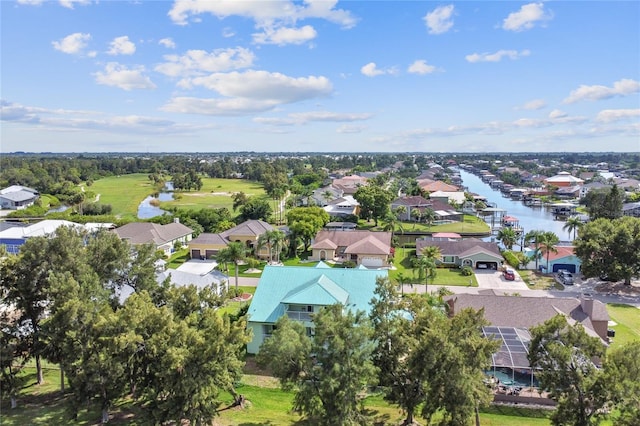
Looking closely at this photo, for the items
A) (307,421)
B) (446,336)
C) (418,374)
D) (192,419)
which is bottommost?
(307,421)

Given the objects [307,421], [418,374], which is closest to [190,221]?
[307,421]

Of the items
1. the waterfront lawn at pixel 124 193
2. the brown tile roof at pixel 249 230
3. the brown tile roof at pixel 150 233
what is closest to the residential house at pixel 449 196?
the brown tile roof at pixel 249 230

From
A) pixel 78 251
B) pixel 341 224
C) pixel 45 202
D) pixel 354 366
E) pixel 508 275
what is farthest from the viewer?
pixel 45 202

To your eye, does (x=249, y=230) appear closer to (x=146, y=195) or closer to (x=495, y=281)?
(x=495, y=281)

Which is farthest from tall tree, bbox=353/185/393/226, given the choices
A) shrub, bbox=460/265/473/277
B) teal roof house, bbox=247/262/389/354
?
teal roof house, bbox=247/262/389/354

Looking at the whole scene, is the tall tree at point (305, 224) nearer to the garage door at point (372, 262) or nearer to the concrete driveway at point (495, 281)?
the garage door at point (372, 262)

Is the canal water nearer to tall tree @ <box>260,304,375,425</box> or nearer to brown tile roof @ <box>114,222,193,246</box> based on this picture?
brown tile roof @ <box>114,222,193,246</box>

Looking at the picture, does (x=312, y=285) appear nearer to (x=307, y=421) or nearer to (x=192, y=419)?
(x=307, y=421)
